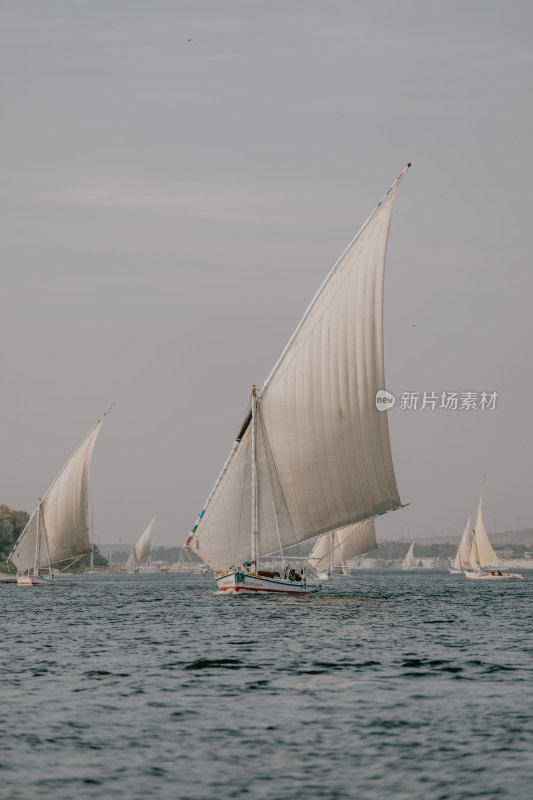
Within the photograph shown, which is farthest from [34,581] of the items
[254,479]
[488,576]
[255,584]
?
[488,576]

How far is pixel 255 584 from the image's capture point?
6594 cm

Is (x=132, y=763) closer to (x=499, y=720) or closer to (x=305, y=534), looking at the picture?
(x=499, y=720)

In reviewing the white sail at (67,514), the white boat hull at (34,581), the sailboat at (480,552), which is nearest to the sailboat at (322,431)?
the white sail at (67,514)

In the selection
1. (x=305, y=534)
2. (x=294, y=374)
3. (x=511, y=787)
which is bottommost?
(x=511, y=787)

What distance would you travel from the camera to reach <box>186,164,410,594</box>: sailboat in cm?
5878

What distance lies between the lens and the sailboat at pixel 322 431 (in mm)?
58781

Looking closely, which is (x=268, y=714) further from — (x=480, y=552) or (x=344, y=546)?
(x=480, y=552)

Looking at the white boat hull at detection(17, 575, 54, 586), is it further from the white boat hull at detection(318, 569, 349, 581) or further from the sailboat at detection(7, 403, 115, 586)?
the white boat hull at detection(318, 569, 349, 581)

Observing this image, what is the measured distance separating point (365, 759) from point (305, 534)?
4529 centimetres

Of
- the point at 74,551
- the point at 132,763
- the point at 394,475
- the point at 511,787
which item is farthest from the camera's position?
the point at 74,551

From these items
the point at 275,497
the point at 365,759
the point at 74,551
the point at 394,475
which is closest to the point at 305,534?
the point at 275,497

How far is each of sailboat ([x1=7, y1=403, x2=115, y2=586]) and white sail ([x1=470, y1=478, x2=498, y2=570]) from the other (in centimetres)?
7638

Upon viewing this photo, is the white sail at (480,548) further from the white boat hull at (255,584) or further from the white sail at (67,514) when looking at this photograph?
the white boat hull at (255,584)

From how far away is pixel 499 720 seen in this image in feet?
72.1
